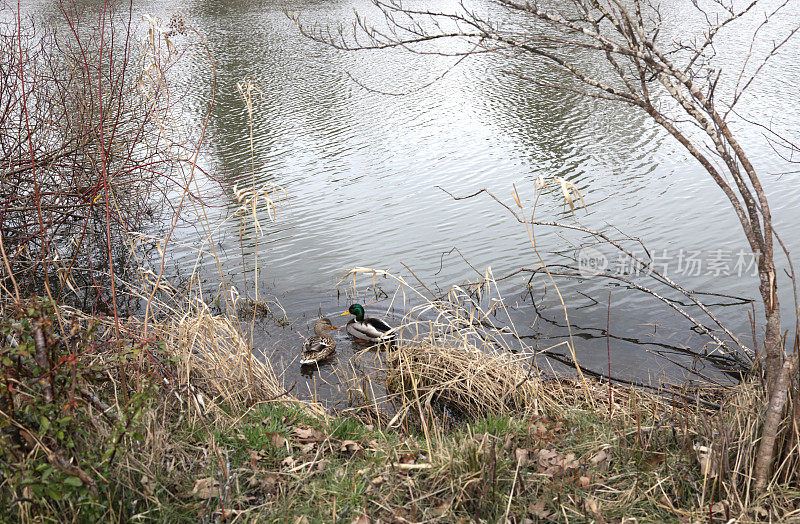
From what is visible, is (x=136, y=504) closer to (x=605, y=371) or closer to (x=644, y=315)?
(x=605, y=371)

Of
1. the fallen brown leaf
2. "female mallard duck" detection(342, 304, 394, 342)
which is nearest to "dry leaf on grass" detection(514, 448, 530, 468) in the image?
the fallen brown leaf

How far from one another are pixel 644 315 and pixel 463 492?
4.40 meters

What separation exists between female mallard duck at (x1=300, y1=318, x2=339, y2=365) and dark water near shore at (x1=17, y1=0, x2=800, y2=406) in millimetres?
160

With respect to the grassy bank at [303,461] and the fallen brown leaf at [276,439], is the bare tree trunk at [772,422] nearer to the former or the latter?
the grassy bank at [303,461]

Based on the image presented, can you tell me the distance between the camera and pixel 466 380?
5.03 m

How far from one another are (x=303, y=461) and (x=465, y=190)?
7.55 meters

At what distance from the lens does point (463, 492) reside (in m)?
2.97

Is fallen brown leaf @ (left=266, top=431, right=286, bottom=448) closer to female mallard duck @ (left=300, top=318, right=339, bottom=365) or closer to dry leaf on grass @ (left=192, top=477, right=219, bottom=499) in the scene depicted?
dry leaf on grass @ (left=192, top=477, right=219, bottom=499)

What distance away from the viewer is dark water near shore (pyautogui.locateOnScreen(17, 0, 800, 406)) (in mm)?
6930

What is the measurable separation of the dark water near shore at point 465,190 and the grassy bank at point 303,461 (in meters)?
1.95

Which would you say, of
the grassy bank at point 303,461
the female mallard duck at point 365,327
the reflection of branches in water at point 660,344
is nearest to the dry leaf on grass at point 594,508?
Result: the grassy bank at point 303,461

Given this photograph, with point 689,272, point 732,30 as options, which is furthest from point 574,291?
point 732,30

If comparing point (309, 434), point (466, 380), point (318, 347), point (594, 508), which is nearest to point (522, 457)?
point (594, 508)

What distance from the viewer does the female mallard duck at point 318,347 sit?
6172 millimetres
